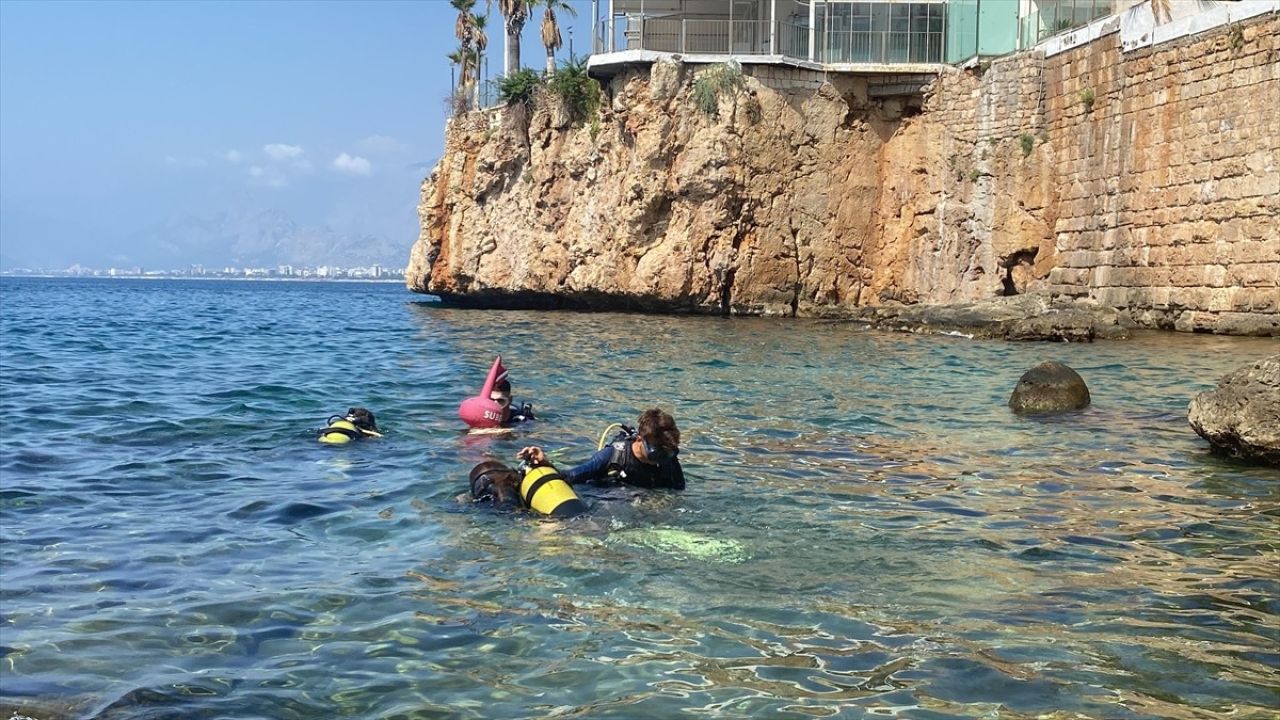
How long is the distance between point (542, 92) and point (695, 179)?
7371 millimetres

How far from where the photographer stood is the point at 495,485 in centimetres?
824

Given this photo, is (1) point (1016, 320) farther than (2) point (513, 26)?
No

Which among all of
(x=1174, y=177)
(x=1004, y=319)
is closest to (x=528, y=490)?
(x=1004, y=319)

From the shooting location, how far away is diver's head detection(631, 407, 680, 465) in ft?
27.1

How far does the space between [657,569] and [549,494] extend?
4.78 ft

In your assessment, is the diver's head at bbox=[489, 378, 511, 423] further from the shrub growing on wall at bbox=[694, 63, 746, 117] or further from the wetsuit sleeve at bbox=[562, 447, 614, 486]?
the shrub growing on wall at bbox=[694, 63, 746, 117]

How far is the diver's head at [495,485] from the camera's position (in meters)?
8.19

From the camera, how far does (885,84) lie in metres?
32.8

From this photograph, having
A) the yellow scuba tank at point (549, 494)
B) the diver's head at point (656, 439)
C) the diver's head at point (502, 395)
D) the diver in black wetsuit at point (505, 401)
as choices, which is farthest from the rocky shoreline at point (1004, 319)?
the yellow scuba tank at point (549, 494)

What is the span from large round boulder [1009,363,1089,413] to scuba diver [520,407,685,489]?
20.6 ft

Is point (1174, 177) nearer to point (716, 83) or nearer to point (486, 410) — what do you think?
point (716, 83)

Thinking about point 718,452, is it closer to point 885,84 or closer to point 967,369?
point 967,369

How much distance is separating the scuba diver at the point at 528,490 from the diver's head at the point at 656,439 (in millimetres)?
667

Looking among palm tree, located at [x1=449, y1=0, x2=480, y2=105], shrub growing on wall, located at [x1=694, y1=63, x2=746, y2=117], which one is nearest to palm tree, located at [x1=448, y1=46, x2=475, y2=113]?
palm tree, located at [x1=449, y1=0, x2=480, y2=105]
